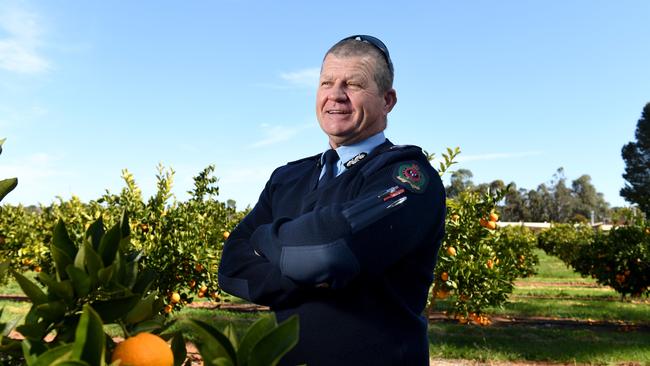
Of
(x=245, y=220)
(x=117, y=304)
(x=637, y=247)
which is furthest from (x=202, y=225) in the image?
(x=637, y=247)

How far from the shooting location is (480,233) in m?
6.77

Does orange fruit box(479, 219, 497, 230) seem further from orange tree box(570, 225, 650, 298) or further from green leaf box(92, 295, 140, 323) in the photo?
orange tree box(570, 225, 650, 298)

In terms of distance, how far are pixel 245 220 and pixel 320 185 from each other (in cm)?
37

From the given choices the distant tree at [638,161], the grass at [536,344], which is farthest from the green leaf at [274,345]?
the distant tree at [638,161]

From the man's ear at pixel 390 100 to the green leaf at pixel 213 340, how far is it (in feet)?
4.20

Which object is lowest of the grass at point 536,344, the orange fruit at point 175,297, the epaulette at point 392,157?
the grass at point 536,344

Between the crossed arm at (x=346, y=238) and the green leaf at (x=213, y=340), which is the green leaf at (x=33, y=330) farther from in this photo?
the crossed arm at (x=346, y=238)

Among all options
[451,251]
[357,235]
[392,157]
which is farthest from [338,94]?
[451,251]

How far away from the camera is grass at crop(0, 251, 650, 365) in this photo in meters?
8.30

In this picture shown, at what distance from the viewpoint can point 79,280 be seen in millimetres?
963

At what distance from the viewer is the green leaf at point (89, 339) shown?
82cm

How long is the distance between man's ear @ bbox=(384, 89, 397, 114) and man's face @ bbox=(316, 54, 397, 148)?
0.03 m

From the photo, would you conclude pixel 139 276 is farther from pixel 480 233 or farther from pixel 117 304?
pixel 480 233

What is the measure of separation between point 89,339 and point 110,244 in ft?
0.75
